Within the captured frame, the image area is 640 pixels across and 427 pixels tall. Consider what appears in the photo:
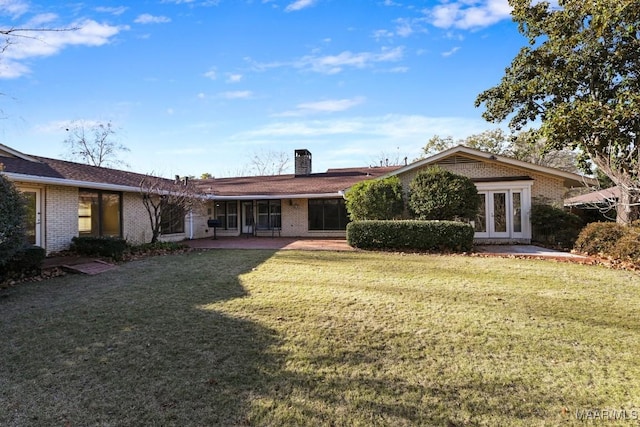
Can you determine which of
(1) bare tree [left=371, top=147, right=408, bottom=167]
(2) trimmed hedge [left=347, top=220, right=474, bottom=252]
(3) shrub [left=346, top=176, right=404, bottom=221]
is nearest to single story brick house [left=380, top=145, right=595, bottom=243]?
(3) shrub [left=346, top=176, right=404, bottom=221]

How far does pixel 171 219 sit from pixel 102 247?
5134mm

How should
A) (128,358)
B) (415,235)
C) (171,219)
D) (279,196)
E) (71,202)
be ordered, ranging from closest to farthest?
(128,358) < (71,202) < (415,235) < (171,219) < (279,196)

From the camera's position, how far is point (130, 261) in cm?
986

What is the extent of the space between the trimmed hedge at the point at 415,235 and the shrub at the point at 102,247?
738 centimetres

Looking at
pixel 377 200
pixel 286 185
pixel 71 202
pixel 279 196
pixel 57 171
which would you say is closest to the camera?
pixel 57 171

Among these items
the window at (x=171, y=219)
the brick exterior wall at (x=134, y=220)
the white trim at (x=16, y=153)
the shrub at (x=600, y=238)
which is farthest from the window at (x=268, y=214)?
the shrub at (x=600, y=238)

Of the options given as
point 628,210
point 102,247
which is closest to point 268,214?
point 102,247

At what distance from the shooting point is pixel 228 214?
1866 cm

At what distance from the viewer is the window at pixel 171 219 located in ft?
44.3

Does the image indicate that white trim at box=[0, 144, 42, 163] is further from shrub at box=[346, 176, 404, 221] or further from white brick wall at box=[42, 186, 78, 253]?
shrub at box=[346, 176, 404, 221]

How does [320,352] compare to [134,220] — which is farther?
[134,220]

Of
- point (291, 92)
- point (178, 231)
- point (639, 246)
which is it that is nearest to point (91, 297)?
point (178, 231)

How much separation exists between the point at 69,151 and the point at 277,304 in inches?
1478

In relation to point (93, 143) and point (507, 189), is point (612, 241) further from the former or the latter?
point (93, 143)
